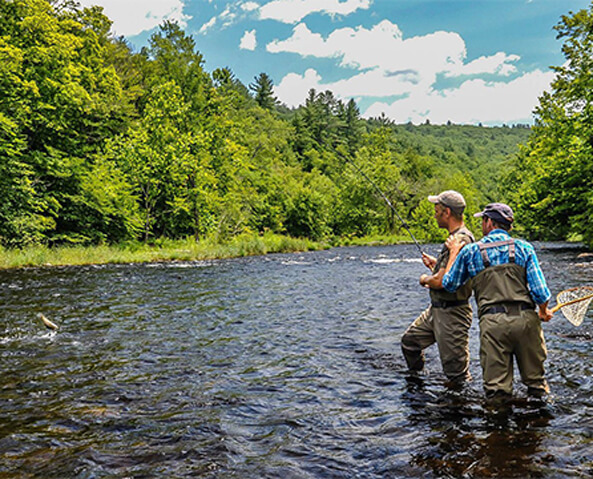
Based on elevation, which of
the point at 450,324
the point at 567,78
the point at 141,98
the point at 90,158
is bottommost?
the point at 450,324

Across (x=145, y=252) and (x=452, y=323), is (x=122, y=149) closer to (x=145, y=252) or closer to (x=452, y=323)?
(x=145, y=252)

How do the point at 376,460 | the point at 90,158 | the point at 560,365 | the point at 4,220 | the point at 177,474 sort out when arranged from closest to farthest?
the point at 177,474 < the point at 376,460 < the point at 560,365 < the point at 4,220 < the point at 90,158

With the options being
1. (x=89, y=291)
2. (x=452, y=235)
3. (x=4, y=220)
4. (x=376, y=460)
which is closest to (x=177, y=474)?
(x=376, y=460)

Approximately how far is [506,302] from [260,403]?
9.84 feet

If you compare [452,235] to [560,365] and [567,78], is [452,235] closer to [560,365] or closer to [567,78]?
[560,365]

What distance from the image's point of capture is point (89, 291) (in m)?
13.8

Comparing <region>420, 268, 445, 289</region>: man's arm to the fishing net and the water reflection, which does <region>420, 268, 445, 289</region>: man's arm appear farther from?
the fishing net

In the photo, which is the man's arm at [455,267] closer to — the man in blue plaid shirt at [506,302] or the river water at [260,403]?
the man in blue plaid shirt at [506,302]

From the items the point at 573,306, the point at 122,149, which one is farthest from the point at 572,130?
the point at 122,149

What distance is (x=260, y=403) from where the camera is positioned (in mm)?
5219

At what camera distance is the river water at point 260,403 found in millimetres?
3744

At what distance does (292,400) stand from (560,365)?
4.10m

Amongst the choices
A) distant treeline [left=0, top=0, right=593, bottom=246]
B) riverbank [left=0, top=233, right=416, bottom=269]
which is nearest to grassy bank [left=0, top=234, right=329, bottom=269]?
riverbank [left=0, top=233, right=416, bottom=269]

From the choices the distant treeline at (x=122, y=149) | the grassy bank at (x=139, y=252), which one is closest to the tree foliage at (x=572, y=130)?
the distant treeline at (x=122, y=149)
